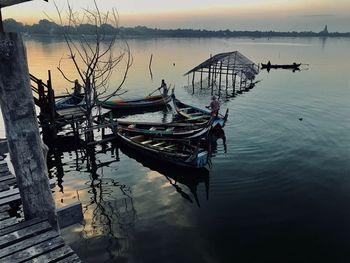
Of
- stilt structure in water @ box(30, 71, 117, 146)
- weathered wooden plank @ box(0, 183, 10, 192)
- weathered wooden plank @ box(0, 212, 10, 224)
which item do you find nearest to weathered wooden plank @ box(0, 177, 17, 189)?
weathered wooden plank @ box(0, 183, 10, 192)

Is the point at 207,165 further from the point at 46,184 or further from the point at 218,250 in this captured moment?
the point at 46,184

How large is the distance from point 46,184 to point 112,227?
701cm

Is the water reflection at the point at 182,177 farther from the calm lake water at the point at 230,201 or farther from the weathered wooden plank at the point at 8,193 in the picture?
the weathered wooden plank at the point at 8,193

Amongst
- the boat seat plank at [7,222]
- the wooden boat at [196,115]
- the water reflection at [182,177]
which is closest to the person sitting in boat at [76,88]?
the wooden boat at [196,115]

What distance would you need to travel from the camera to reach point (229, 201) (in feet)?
44.9

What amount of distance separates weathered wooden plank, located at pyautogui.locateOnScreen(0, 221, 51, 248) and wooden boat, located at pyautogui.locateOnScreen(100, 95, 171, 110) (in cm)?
2463

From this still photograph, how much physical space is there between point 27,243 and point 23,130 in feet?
6.11

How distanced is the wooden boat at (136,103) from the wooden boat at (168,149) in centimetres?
954

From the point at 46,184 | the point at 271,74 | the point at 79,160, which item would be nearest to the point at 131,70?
the point at 271,74

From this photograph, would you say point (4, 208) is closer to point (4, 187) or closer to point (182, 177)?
point (4, 187)

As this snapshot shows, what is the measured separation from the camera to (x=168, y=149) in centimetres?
1709

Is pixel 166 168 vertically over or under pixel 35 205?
under

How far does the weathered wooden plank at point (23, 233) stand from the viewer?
5.03 m

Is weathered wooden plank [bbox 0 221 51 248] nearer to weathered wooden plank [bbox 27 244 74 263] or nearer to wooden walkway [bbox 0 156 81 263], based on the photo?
wooden walkway [bbox 0 156 81 263]
